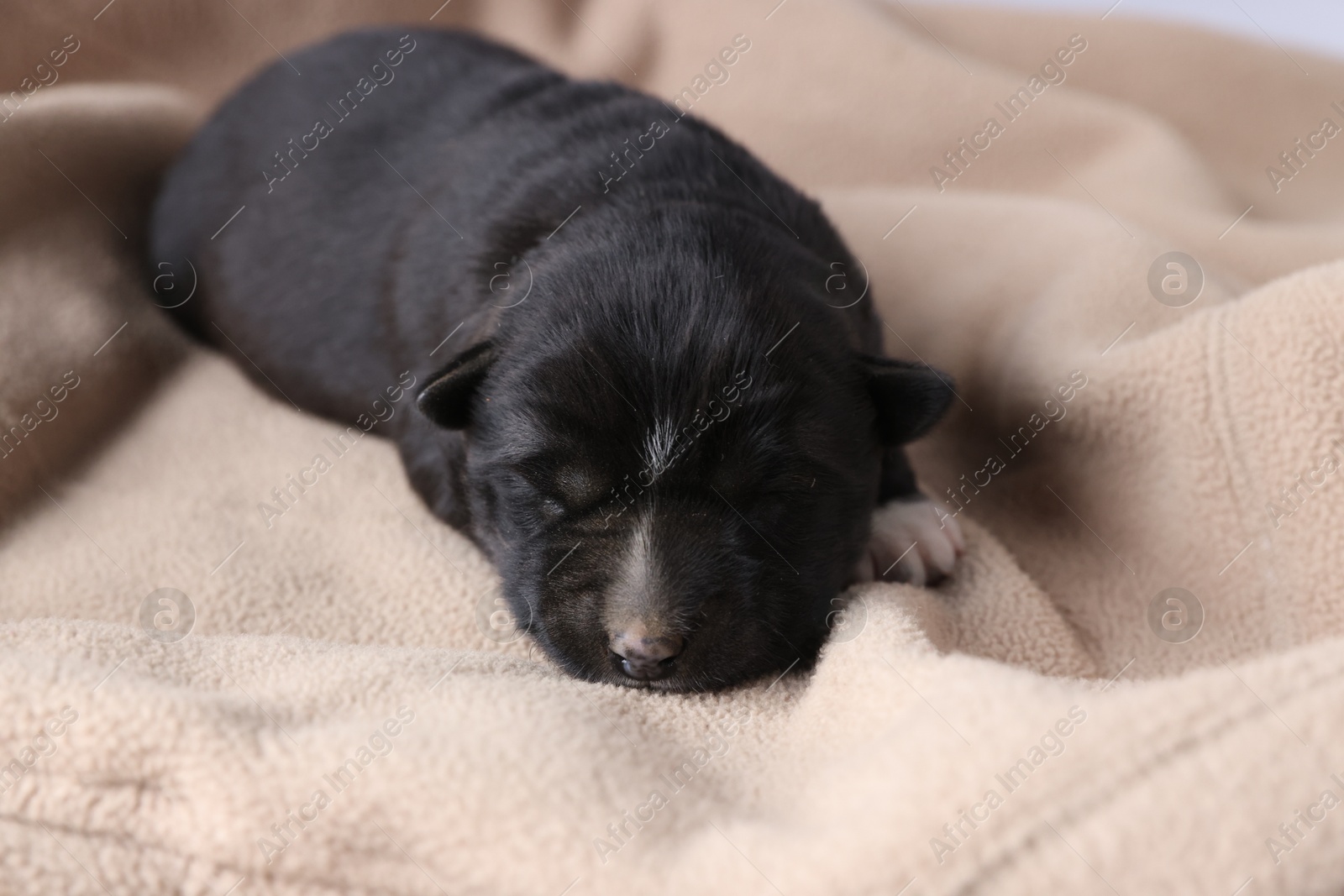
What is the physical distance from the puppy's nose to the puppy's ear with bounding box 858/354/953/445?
0.74 metres

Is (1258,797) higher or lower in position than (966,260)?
Answer: higher

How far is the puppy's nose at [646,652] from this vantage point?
6.50 feet

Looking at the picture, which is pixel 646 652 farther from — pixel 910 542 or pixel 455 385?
pixel 910 542

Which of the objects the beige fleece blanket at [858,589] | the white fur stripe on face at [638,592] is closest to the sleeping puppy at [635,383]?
the white fur stripe on face at [638,592]

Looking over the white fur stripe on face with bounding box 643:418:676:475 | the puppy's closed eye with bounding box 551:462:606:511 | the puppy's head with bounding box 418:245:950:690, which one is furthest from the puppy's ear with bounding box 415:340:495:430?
the white fur stripe on face with bounding box 643:418:676:475

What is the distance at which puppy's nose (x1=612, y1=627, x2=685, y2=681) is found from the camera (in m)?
1.98

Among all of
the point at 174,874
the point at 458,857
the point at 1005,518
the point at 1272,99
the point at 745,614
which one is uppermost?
the point at 174,874

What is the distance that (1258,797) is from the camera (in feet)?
4.60

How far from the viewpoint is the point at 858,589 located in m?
2.29

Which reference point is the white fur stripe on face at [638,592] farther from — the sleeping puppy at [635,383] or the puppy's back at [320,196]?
the puppy's back at [320,196]

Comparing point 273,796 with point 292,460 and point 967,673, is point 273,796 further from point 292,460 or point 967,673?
point 292,460

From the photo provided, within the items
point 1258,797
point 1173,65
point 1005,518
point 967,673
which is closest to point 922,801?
point 967,673

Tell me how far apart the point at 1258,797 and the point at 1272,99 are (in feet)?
13.8

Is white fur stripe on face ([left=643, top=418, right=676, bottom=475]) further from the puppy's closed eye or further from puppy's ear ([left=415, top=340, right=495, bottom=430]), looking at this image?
puppy's ear ([left=415, top=340, right=495, bottom=430])
